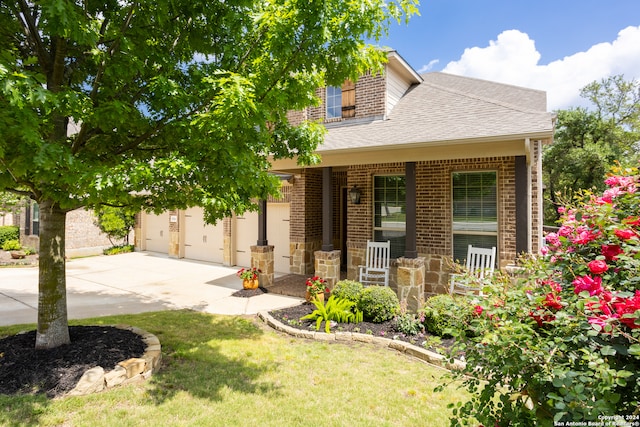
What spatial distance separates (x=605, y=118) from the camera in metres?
27.1

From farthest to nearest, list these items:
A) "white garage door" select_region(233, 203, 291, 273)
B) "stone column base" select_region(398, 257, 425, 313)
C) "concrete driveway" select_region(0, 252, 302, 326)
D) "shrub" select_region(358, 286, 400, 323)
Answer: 1. "white garage door" select_region(233, 203, 291, 273)
2. "concrete driveway" select_region(0, 252, 302, 326)
3. "stone column base" select_region(398, 257, 425, 313)
4. "shrub" select_region(358, 286, 400, 323)

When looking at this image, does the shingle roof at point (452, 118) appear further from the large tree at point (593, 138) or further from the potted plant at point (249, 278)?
the large tree at point (593, 138)

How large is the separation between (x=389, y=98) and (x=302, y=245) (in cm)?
510

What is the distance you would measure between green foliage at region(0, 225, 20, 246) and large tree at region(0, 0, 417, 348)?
17471 millimetres

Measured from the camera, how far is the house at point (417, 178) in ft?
21.3

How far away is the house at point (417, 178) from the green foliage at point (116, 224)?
903 cm

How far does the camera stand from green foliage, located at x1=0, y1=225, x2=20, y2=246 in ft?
55.7

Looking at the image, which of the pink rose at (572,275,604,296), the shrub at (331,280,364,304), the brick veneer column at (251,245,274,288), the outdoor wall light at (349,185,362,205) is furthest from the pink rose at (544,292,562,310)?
the brick veneer column at (251,245,274,288)

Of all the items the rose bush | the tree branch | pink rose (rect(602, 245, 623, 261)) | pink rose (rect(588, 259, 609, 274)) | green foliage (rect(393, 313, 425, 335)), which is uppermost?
the tree branch

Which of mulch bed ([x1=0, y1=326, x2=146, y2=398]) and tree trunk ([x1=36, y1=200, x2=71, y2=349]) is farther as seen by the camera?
tree trunk ([x1=36, y1=200, x2=71, y2=349])

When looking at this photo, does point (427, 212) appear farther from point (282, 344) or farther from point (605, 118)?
point (605, 118)

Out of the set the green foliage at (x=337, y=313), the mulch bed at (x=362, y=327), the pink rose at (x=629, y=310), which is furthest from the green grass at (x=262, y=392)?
the pink rose at (x=629, y=310)

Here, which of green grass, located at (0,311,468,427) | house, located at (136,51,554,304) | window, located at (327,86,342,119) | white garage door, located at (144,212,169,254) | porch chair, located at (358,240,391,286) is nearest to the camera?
green grass, located at (0,311,468,427)

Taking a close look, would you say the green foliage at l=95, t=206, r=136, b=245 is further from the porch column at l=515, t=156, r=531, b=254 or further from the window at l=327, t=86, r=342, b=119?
the porch column at l=515, t=156, r=531, b=254
